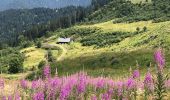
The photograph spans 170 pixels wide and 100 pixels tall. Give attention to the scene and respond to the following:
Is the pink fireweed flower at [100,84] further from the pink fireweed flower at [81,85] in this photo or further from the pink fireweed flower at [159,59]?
the pink fireweed flower at [159,59]

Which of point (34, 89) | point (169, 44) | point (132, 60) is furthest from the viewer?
point (169, 44)

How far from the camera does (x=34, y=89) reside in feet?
57.3

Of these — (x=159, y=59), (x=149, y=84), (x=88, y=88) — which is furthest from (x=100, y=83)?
(x=159, y=59)

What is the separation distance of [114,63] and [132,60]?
3.34 metres

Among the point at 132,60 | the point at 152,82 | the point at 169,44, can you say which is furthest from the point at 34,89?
the point at 169,44

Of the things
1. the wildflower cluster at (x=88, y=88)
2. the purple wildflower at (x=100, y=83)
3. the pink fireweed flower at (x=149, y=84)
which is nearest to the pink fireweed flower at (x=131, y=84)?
the wildflower cluster at (x=88, y=88)

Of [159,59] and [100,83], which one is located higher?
[159,59]

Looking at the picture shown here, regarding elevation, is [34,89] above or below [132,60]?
above

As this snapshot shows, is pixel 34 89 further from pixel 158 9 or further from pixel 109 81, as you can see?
pixel 158 9

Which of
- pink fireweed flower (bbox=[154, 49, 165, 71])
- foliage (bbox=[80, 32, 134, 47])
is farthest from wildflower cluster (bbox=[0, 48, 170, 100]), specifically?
foliage (bbox=[80, 32, 134, 47])

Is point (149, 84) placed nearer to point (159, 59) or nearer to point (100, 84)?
point (100, 84)

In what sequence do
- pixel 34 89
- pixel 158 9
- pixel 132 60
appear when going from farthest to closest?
pixel 158 9
pixel 132 60
pixel 34 89

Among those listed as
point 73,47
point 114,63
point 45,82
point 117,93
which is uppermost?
point 45,82

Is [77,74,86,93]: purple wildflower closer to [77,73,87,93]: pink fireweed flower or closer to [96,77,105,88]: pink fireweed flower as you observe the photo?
[77,73,87,93]: pink fireweed flower
